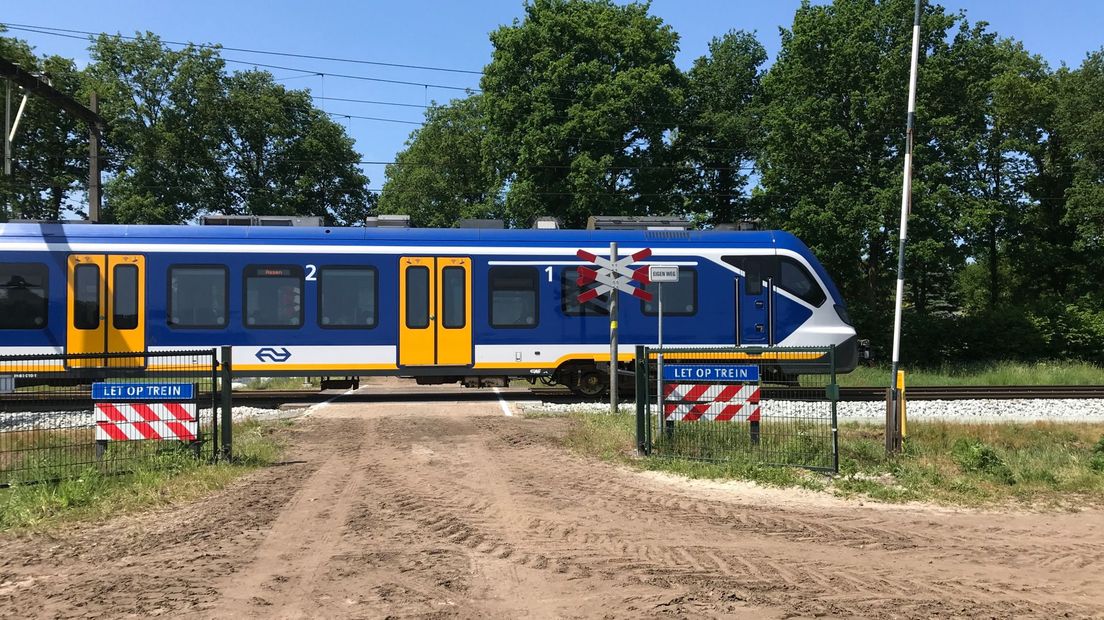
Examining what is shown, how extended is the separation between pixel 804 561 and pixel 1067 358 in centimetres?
2678

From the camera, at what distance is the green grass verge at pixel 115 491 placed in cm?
631

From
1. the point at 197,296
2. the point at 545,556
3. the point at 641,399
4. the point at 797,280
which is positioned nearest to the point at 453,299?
the point at 197,296

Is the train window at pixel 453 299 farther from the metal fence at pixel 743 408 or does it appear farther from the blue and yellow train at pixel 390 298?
the metal fence at pixel 743 408

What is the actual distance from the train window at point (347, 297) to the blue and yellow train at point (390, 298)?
3cm

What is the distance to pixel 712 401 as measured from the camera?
8.57m

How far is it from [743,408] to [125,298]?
11703mm

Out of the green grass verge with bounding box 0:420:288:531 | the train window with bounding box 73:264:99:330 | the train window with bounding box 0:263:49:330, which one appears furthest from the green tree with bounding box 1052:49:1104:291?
the train window with bounding box 0:263:49:330

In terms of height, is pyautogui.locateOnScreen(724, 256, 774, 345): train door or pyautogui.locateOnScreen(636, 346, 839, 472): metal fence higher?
pyautogui.locateOnScreen(724, 256, 774, 345): train door

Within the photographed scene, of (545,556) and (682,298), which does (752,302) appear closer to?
(682,298)

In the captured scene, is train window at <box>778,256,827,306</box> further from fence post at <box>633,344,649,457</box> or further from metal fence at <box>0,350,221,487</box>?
metal fence at <box>0,350,221,487</box>

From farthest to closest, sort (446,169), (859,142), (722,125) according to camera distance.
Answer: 1. (446,169)
2. (722,125)
3. (859,142)

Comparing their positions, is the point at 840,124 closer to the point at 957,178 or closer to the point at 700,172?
the point at 957,178

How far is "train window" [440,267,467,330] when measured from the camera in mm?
14672

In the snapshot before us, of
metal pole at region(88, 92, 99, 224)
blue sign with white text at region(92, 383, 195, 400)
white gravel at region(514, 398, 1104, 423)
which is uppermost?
metal pole at region(88, 92, 99, 224)
